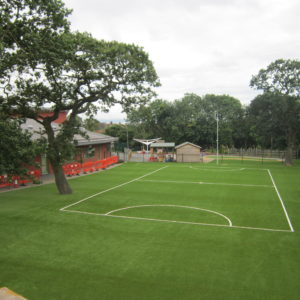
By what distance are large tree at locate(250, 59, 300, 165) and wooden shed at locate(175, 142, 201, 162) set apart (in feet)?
31.5

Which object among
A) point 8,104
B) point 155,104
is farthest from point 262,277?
point 155,104

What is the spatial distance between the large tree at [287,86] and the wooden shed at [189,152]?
9592 millimetres

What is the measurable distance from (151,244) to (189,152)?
3143 centimetres

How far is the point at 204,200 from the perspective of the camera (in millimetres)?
18578

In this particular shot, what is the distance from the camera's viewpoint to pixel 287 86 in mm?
36188

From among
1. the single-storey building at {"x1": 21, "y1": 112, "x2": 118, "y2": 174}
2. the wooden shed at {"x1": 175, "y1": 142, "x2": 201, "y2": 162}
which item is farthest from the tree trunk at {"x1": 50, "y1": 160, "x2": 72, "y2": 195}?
the wooden shed at {"x1": 175, "y1": 142, "x2": 201, "y2": 162}

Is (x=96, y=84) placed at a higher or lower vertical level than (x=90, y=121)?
higher

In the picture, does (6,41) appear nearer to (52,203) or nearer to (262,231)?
(52,203)

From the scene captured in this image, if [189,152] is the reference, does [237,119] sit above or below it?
above

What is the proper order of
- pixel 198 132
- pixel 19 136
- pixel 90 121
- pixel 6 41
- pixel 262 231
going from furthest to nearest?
pixel 198 132 → pixel 90 121 → pixel 262 231 → pixel 6 41 → pixel 19 136

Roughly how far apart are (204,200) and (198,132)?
44.4 metres

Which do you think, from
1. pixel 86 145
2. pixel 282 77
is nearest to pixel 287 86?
pixel 282 77

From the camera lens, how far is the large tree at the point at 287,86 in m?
35.6

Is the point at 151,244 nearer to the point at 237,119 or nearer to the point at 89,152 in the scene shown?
the point at 89,152
